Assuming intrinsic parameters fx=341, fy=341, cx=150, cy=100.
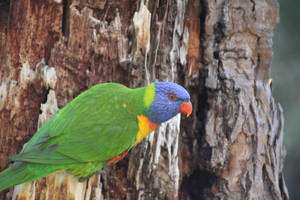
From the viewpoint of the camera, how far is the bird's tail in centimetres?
215

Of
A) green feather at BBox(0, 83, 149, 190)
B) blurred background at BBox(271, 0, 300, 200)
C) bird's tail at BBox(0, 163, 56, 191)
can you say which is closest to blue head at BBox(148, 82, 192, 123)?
green feather at BBox(0, 83, 149, 190)

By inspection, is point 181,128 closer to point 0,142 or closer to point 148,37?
point 148,37

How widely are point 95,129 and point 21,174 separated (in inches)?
21.6

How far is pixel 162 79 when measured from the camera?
2.73 metres

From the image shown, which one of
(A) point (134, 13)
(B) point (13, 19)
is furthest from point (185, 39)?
(B) point (13, 19)

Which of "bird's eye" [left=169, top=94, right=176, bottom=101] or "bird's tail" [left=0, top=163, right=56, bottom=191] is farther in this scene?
"bird's eye" [left=169, top=94, right=176, bottom=101]

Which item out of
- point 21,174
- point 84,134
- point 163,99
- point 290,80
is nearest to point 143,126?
point 163,99

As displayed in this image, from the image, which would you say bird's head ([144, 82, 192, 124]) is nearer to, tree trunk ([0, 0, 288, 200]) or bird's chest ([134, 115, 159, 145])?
bird's chest ([134, 115, 159, 145])

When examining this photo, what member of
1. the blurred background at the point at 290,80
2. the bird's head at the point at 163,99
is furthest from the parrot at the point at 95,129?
the blurred background at the point at 290,80

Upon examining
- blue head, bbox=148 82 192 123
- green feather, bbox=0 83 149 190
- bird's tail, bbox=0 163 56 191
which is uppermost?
blue head, bbox=148 82 192 123

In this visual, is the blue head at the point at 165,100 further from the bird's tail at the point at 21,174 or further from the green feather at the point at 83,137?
the bird's tail at the point at 21,174

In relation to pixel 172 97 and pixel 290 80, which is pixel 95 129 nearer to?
pixel 172 97

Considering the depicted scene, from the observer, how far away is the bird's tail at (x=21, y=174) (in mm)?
2154

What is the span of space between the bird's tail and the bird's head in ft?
2.60
